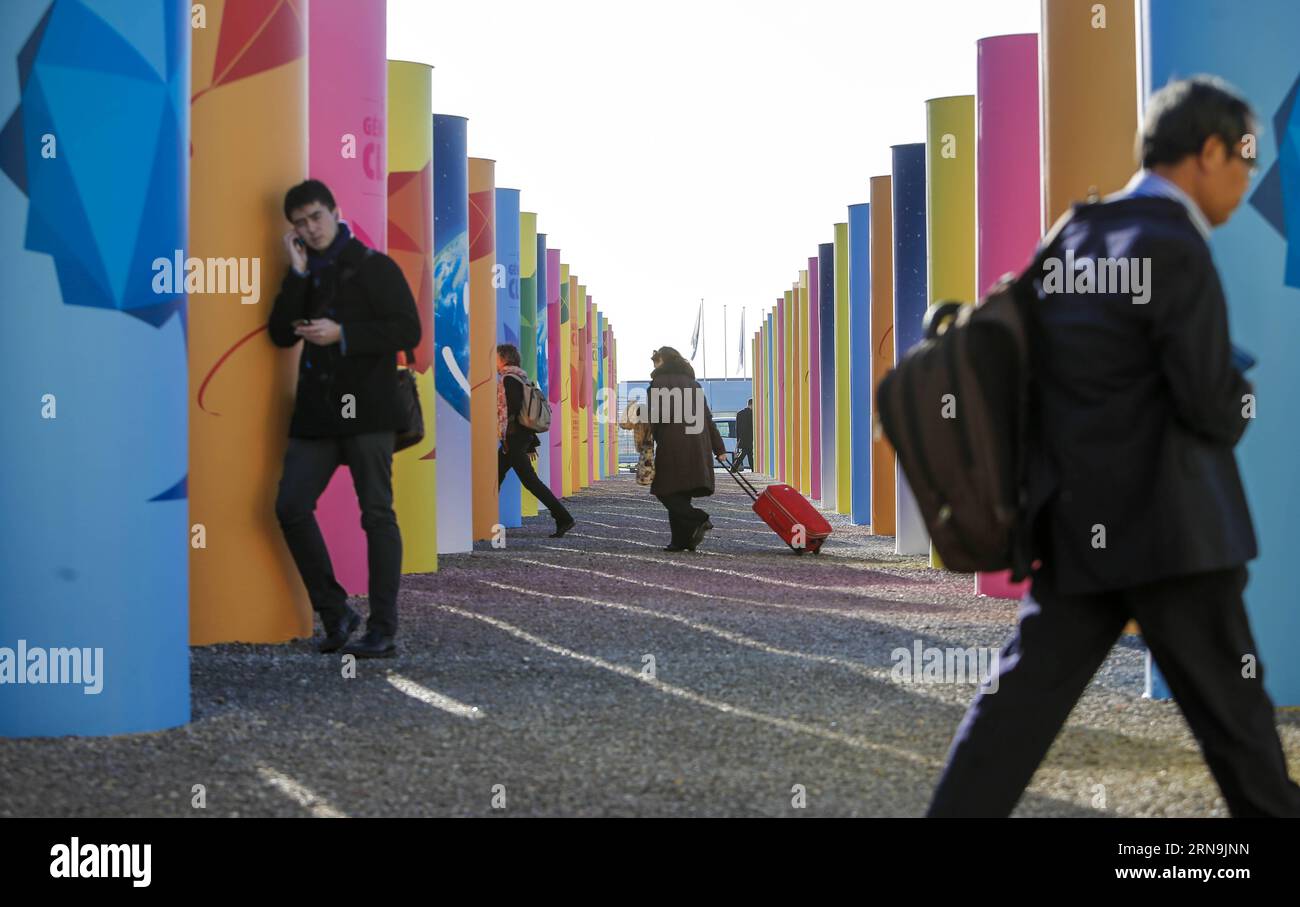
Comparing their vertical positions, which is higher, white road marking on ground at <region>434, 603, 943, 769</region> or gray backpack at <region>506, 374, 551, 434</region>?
gray backpack at <region>506, 374, 551, 434</region>

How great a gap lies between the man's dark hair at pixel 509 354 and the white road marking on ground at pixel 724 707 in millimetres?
7701

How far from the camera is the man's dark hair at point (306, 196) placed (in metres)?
7.42

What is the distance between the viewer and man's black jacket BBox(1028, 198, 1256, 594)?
10.5 ft

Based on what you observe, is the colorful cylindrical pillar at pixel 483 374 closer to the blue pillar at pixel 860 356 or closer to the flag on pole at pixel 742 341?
the blue pillar at pixel 860 356

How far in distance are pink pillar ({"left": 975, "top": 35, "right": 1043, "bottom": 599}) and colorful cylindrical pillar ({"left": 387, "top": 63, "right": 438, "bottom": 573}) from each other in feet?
13.7

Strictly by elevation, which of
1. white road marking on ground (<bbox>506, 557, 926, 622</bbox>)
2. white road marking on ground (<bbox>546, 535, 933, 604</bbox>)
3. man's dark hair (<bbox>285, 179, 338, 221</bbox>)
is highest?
man's dark hair (<bbox>285, 179, 338, 221</bbox>)

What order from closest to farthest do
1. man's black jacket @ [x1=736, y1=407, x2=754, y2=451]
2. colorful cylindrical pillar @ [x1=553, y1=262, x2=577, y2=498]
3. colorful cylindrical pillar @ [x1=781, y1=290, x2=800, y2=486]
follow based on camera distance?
1. colorful cylindrical pillar @ [x1=553, y1=262, x2=577, y2=498]
2. colorful cylindrical pillar @ [x1=781, y1=290, x2=800, y2=486]
3. man's black jacket @ [x1=736, y1=407, x2=754, y2=451]

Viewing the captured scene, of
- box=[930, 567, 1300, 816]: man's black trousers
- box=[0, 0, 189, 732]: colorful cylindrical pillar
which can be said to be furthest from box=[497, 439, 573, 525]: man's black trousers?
box=[930, 567, 1300, 816]: man's black trousers

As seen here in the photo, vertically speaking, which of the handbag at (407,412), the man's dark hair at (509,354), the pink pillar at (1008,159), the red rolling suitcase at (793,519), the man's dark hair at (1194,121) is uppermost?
the pink pillar at (1008,159)

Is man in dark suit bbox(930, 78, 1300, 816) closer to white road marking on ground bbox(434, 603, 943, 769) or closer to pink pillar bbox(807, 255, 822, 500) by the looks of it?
white road marking on ground bbox(434, 603, 943, 769)

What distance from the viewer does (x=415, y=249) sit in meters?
12.6

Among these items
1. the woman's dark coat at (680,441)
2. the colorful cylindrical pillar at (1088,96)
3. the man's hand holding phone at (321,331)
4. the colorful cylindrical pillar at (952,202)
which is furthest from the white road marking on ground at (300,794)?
the woman's dark coat at (680,441)

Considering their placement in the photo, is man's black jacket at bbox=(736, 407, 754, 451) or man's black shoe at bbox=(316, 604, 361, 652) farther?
man's black jacket at bbox=(736, 407, 754, 451)
